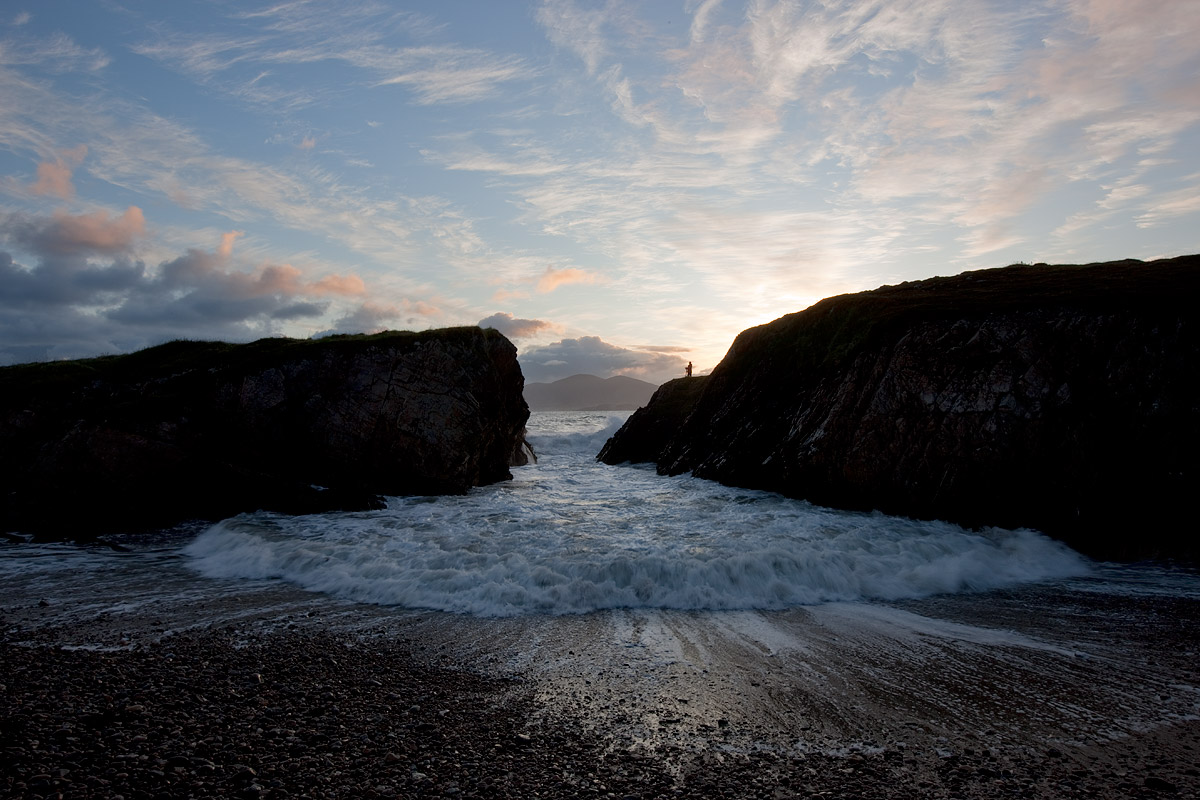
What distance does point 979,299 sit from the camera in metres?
17.2

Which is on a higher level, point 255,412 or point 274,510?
point 255,412

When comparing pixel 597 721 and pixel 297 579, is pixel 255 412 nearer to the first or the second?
pixel 297 579

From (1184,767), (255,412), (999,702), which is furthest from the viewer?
(255,412)

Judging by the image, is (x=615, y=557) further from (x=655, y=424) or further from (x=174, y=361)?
(x=655, y=424)

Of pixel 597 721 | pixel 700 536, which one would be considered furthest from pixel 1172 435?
pixel 597 721

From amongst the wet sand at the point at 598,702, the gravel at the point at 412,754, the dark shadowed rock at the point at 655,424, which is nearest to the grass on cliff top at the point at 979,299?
the wet sand at the point at 598,702

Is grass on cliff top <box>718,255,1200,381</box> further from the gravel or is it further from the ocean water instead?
the gravel

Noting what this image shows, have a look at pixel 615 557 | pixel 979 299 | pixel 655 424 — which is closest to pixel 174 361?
pixel 615 557

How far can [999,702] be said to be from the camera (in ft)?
18.6

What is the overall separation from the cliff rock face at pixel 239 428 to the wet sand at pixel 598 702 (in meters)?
7.73

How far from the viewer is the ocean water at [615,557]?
951 centimetres

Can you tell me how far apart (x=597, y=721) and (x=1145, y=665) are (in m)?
6.77

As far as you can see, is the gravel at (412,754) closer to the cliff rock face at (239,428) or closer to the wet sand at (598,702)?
the wet sand at (598,702)

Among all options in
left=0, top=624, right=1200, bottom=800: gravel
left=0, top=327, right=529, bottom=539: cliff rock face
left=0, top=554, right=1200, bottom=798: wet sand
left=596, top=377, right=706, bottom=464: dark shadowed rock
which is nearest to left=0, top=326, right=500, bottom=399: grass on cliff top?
left=0, top=327, right=529, bottom=539: cliff rock face
